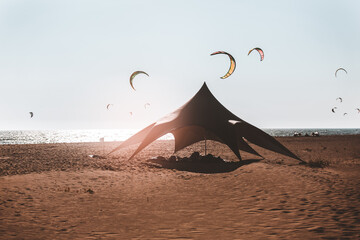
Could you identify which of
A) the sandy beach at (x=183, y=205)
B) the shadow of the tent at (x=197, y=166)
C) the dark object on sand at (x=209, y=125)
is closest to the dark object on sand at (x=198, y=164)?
the shadow of the tent at (x=197, y=166)

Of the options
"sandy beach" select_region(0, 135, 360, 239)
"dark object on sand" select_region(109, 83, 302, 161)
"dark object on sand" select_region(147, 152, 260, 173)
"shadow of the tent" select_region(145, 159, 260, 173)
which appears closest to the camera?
"sandy beach" select_region(0, 135, 360, 239)

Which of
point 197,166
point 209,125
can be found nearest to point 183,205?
point 197,166

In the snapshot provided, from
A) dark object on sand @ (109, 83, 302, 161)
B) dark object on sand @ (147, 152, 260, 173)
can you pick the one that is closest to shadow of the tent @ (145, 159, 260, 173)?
dark object on sand @ (147, 152, 260, 173)

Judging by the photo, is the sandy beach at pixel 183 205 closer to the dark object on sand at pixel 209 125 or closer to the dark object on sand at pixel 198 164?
the dark object on sand at pixel 198 164

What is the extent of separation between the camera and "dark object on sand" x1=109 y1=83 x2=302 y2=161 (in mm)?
11461

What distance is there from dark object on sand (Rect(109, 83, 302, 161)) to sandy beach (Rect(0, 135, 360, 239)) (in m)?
2.14

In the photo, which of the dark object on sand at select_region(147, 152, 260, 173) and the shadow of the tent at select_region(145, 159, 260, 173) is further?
the dark object on sand at select_region(147, 152, 260, 173)

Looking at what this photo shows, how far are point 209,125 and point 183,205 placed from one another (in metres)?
6.31

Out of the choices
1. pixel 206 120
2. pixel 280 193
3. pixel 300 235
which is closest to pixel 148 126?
pixel 206 120

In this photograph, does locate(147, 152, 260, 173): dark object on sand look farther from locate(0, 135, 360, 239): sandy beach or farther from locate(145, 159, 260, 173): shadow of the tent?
locate(0, 135, 360, 239): sandy beach

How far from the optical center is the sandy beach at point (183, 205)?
13.8 ft

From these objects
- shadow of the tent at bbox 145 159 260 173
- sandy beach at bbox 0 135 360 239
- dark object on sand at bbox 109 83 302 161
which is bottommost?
sandy beach at bbox 0 135 360 239

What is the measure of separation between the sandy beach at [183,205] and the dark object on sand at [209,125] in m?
2.14

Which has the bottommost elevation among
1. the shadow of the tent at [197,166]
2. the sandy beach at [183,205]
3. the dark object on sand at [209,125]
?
the sandy beach at [183,205]
